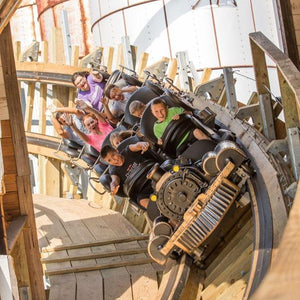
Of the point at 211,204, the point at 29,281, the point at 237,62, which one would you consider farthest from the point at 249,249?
the point at 237,62

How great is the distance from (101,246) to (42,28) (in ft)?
33.8

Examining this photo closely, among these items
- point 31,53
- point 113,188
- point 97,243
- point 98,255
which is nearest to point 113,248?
point 97,243

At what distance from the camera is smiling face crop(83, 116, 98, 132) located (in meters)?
7.40

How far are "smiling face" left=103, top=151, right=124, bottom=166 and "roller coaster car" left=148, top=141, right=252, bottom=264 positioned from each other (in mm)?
490

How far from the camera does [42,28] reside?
54.6 ft

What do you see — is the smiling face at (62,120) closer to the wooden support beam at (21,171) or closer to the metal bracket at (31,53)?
the wooden support beam at (21,171)

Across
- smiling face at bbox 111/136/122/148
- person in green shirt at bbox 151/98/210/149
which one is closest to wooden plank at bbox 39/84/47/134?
smiling face at bbox 111/136/122/148

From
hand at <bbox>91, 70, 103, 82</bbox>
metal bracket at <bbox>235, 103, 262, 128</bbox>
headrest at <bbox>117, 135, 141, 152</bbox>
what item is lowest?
headrest at <bbox>117, 135, 141, 152</bbox>

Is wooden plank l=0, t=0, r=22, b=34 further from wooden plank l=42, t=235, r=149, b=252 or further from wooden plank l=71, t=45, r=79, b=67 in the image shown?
wooden plank l=71, t=45, r=79, b=67

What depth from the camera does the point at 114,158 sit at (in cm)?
629

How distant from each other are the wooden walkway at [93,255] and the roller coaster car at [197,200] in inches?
19.5

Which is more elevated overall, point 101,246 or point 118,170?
point 118,170

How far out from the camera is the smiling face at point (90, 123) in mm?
→ 7398

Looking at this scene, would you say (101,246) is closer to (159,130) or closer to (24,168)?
(159,130)
